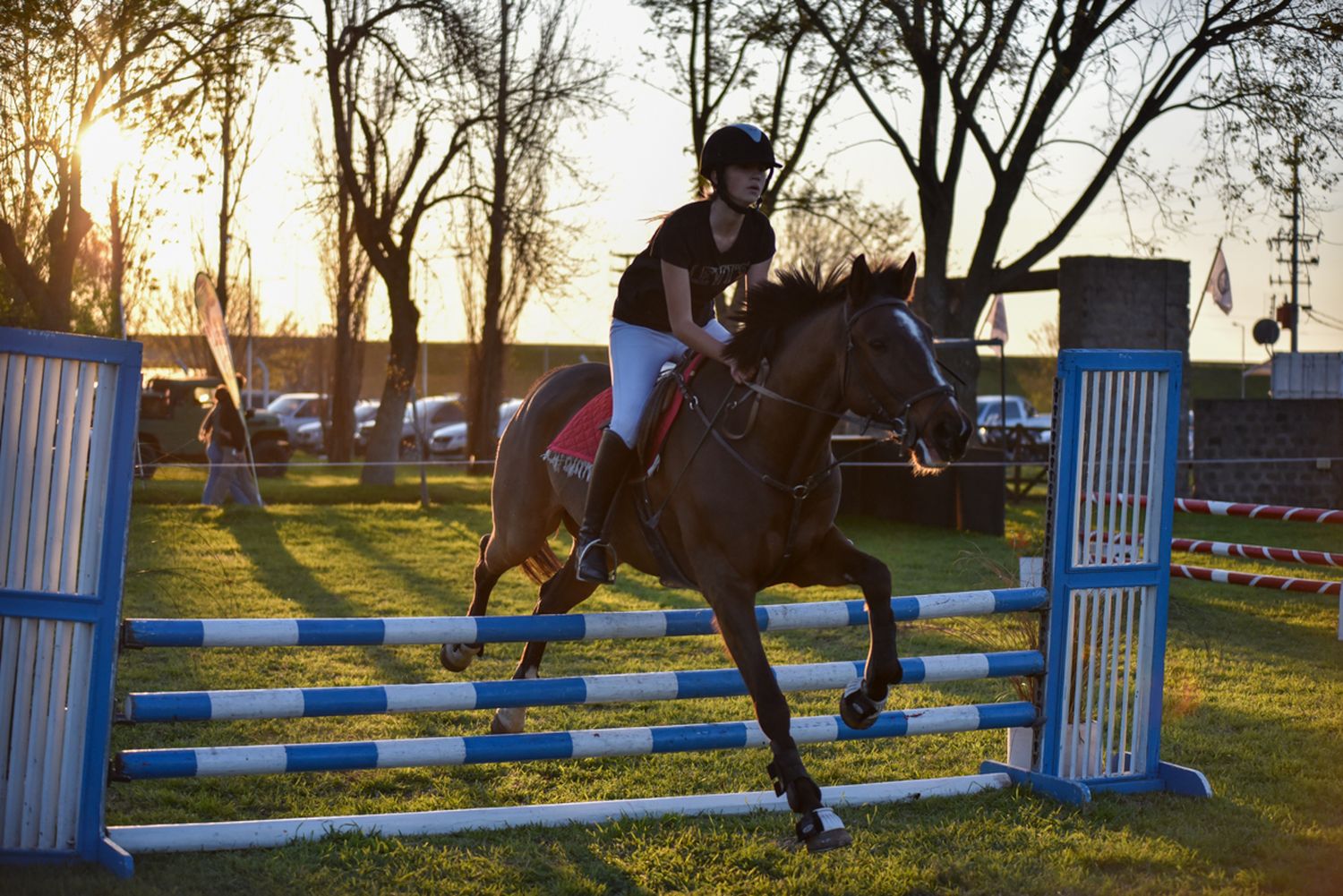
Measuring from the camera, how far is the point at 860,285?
4.36 m

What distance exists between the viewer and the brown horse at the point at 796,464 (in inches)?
163

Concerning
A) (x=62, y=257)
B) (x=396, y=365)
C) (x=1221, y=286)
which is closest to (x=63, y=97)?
(x=62, y=257)

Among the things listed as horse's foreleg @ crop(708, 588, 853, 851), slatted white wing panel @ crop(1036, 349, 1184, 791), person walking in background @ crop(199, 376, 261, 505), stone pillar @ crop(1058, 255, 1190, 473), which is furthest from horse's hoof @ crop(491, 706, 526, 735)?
stone pillar @ crop(1058, 255, 1190, 473)

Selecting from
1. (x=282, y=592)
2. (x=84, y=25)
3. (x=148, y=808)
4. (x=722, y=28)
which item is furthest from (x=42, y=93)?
(x=148, y=808)

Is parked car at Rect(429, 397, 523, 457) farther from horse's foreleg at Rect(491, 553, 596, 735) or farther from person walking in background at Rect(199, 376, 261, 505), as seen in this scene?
horse's foreleg at Rect(491, 553, 596, 735)

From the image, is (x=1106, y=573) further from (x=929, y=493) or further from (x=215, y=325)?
(x=215, y=325)

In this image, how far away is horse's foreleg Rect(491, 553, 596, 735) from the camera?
19.4 ft

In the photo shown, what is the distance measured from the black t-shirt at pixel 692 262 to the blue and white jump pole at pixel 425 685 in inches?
48.4

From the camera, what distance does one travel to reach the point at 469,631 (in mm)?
4730

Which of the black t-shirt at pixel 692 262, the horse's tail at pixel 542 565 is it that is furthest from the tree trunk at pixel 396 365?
the black t-shirt at pixel 692 262

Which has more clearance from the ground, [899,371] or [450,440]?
[899,371]

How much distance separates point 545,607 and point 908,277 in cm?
241

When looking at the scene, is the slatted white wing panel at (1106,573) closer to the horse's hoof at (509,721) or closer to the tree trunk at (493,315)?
the horse's hoof at (509,721)

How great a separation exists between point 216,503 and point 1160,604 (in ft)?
51.3
